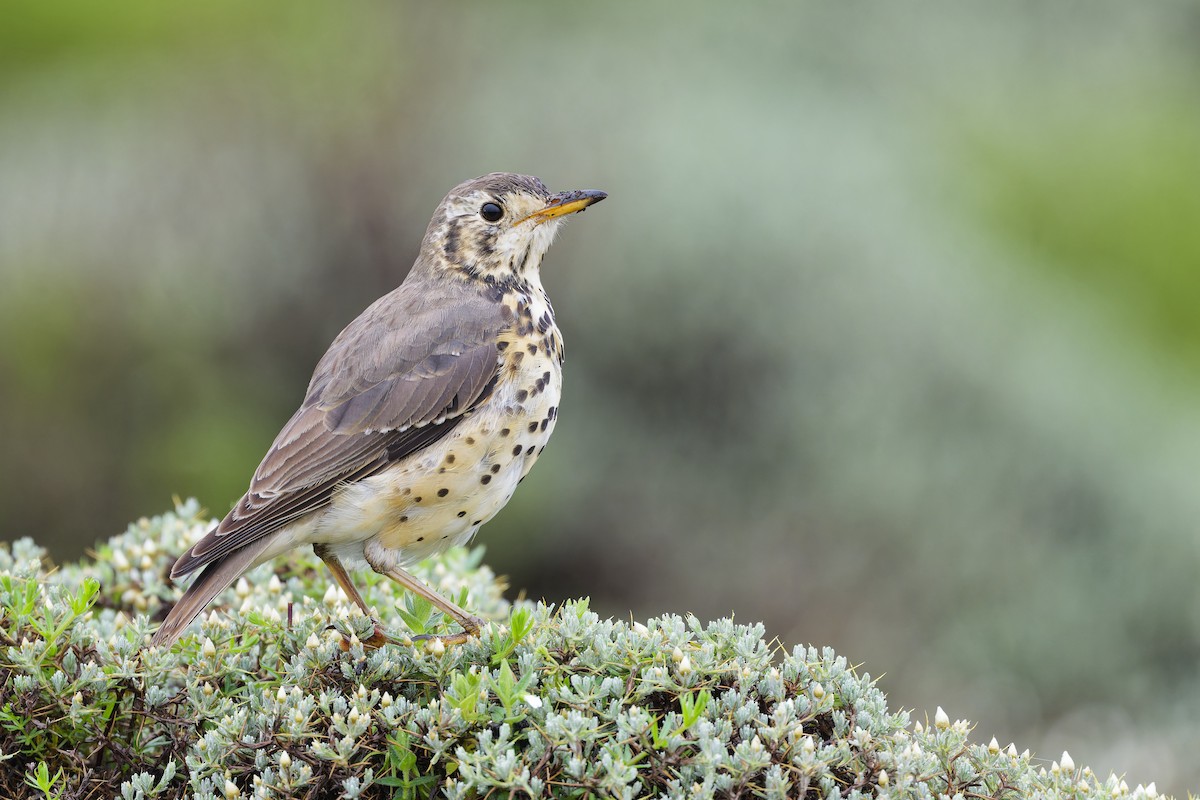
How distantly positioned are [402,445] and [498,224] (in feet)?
3.41

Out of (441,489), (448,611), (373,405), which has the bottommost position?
(448,611)

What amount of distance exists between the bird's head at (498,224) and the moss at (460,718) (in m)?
1.66

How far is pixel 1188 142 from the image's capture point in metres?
10.9

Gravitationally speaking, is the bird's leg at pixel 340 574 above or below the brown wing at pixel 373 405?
below

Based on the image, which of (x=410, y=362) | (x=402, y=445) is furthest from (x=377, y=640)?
(x=410, y=362)

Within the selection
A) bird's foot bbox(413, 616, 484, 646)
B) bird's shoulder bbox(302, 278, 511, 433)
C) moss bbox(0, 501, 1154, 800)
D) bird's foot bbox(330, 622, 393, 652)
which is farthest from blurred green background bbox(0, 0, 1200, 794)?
bird's foot bbox(330, 622, 393, 652)

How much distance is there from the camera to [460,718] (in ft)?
11.0

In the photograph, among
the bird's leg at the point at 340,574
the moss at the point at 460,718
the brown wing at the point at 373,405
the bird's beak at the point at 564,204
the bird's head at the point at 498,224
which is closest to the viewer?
the moss at the point at 460,718

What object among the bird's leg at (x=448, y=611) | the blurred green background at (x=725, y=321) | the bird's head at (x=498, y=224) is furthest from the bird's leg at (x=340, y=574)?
the blurred green background at (x=725, y=321)

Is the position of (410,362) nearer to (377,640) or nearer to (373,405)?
(373,405)

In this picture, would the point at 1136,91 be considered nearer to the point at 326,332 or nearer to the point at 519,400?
the point at 326,332

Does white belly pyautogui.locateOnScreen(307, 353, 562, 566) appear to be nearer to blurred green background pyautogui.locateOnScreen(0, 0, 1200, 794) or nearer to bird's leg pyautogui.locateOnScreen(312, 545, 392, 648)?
bird's leg pyautogui.locateOnScreen(312, 545, 392, 648)

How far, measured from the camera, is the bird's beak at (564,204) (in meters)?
5.18

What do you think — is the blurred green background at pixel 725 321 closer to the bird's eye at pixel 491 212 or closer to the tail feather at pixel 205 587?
the bird's eye at pixel 491 212
